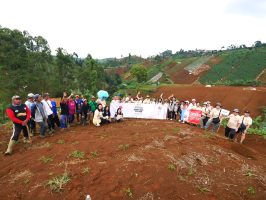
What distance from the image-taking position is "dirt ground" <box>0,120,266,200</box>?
595cm

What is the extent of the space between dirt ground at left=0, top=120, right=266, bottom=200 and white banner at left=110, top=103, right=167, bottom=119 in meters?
5.71

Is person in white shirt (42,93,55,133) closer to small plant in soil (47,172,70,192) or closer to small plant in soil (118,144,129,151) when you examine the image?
small plant in soil (118,144,129,151)

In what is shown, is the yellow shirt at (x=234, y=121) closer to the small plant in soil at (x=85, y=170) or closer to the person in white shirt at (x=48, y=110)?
the small plant in soil at (x=85, y=170)

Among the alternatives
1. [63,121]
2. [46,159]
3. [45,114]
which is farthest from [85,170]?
[63,121]

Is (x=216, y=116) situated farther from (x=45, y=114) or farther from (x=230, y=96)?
(x=230, y=96)

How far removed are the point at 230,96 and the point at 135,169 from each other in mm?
34420

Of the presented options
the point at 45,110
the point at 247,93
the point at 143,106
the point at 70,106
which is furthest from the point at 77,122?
the point at 247,93

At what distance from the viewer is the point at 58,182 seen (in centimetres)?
608

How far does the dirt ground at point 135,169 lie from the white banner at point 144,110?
5.71 m

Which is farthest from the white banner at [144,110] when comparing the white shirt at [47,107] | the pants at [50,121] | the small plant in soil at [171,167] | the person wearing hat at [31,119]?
the small plant in soil at [171,167]

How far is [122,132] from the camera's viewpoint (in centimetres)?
1083

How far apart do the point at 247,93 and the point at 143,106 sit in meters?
26.8

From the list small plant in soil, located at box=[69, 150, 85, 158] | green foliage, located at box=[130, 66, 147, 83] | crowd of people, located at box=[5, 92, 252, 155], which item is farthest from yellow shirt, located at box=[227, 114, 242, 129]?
green foliage, located at box=[130, 66, 147, 83]

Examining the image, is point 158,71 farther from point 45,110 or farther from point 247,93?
point 45,110
